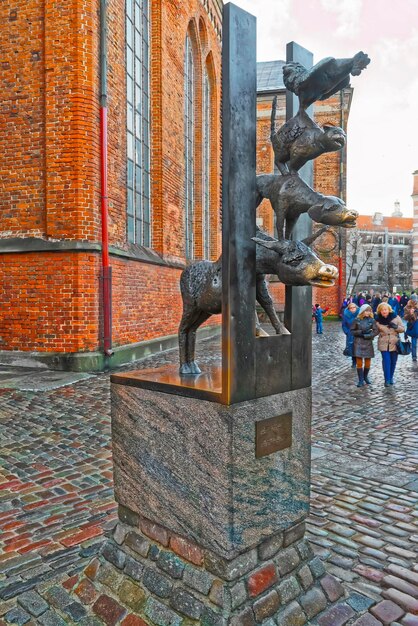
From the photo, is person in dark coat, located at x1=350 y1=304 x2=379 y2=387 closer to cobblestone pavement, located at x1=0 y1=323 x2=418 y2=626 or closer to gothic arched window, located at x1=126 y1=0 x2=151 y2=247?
cobblestone pavement, located at x1=0 y1=323 x2=418 y2=626

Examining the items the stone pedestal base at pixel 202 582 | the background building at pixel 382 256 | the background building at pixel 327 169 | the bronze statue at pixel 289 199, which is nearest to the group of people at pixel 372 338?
the stone pedestal base at pixel 202 582

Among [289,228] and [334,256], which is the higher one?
[334,256]

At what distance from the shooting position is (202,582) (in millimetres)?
2441

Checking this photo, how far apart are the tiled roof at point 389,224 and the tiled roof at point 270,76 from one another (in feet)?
149

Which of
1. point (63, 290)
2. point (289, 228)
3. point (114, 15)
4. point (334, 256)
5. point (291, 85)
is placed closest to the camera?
point (291, 85)

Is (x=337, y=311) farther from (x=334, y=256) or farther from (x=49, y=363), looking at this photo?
(x=49, y=363)

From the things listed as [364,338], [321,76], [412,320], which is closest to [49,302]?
[364,338]

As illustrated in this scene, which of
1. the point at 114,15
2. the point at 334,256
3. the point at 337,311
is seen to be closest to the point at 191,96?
the point at 114,15

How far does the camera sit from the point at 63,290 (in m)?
9.61

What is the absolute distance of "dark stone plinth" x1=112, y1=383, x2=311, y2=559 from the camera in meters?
2.39

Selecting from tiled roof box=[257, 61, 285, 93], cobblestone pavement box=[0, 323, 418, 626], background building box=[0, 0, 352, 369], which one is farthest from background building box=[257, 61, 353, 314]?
cobblestone pavement box=[0, 323, 418, 626]

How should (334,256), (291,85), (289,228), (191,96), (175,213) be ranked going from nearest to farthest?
1. (291,85)
2. (289,228)
3. (175,213)
4. (191,96)
5. (334,256)

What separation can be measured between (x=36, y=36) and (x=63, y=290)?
4971 mm

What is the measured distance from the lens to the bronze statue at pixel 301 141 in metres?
2.45
